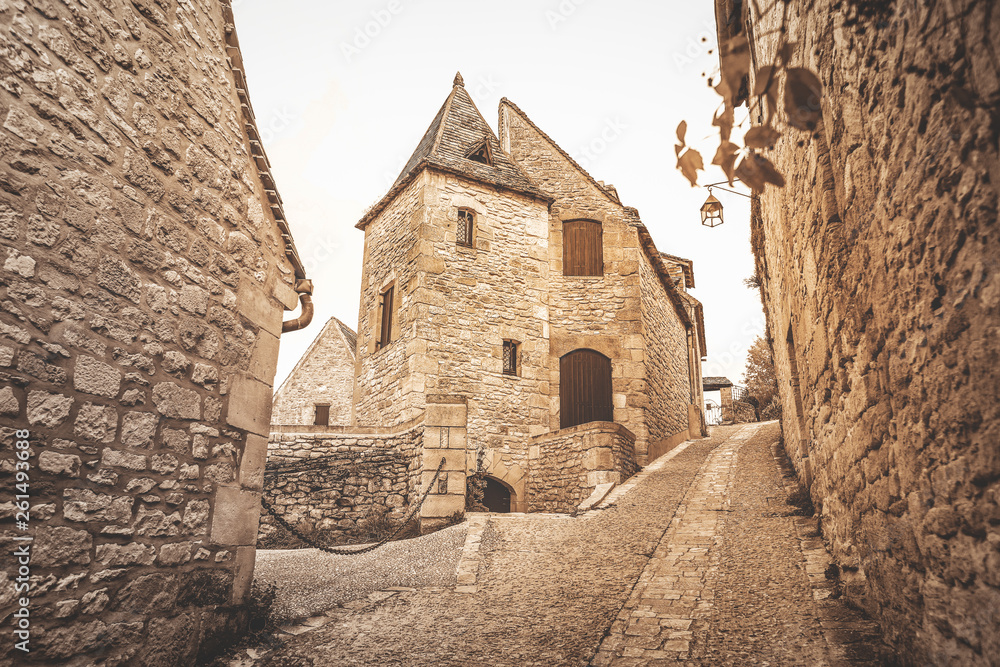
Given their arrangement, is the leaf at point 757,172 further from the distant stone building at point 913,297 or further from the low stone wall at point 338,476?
the low stone wall at point 338,476

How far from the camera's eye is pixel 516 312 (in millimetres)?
14234

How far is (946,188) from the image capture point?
201cm

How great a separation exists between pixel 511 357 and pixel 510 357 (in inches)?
0.9

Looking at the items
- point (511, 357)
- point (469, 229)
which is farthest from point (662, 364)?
point (469, 229)

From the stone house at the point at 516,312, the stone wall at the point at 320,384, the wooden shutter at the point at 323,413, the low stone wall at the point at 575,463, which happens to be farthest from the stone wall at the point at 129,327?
the wooden shutter at the point at 323,413

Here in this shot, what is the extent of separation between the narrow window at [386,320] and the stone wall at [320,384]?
5321 mm

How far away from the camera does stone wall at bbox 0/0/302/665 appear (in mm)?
3111

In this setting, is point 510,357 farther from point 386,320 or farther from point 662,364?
point 662,364

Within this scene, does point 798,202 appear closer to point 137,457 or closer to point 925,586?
point 925,586

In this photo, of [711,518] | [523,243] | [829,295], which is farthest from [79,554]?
[523,243]

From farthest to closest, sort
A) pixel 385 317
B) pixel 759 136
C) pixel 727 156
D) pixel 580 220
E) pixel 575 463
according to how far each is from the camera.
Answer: pixel 580 220, pixel 385 317, pixel 575 463, pixel 727 156, pixel 759 136

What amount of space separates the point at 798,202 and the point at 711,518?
4031 millimetres

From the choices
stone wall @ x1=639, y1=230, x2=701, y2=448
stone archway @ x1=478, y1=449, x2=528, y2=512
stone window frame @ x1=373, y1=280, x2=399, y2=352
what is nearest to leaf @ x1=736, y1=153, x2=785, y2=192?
stone archway @ x1=478, y1=449, x2=528, y2=512

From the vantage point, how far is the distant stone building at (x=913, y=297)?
1856 mm
